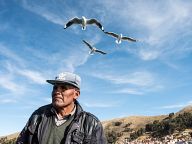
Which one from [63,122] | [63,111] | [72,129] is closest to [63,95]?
[63,111]

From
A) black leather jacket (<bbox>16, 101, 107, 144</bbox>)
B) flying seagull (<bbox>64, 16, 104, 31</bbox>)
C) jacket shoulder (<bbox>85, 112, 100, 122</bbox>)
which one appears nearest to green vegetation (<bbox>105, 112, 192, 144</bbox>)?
flying seagull (<bbox>64, 16, 104, 31</bbox>)

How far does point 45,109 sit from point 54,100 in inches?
9.6

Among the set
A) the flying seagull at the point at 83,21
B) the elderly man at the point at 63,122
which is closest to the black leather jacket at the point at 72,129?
the elderly man at the point at 63,122

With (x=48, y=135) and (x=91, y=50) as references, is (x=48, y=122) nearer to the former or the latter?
(x=48, y=135)

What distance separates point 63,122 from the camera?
6.30 metres

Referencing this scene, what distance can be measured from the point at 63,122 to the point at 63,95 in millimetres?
391

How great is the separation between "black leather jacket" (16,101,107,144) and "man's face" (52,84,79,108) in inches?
7.4

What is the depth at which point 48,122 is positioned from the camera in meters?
6.23

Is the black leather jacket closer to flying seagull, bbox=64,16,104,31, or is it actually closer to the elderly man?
the elderly man

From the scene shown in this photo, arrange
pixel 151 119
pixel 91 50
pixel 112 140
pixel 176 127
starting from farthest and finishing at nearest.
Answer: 1. pixel 151 119
2. pixel 112 140
3. pixel 176 127
4. pixel 91 50

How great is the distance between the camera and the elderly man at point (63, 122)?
6.08 meters

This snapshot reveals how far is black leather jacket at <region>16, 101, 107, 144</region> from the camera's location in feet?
19.9

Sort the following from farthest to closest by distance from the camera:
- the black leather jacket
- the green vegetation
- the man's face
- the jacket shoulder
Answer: the green vegetation, the jacket shoulder, the man's face, the black leather jacket

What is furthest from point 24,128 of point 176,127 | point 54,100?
point 176,127
